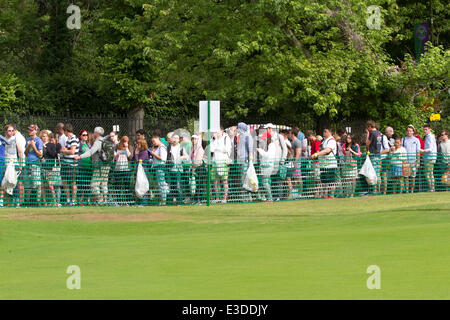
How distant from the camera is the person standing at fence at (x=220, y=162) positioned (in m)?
23.7

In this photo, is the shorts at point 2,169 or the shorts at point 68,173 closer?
the shorts at point 2,169

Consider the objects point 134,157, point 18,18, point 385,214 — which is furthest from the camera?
point 18,18

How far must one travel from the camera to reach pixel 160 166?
23.6m

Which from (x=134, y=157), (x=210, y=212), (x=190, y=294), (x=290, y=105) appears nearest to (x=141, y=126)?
(x=290, y=105)

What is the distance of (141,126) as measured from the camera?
38.3 m

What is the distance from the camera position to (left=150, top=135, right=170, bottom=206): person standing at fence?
77.3ft

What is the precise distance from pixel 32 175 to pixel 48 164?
0.51 meters

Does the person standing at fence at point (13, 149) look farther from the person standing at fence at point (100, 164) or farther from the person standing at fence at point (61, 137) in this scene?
the person standing at fence at point (100, 164)

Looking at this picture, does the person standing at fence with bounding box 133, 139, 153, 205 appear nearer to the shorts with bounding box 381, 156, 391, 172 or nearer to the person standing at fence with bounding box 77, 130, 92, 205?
the person standing at fence with bounding box 77, 130, 92, 205

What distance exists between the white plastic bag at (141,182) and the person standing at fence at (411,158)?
7447 mm

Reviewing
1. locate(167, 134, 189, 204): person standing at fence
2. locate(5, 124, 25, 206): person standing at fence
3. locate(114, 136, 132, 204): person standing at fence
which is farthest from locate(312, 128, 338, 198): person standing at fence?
locate(5, 124, 25, 206): person standing at fence

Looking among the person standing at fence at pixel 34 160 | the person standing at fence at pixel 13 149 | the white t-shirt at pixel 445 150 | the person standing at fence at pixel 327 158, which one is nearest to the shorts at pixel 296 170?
the person standing at fence at pixel 327 158
